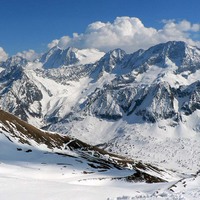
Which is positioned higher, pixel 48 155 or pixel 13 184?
pixel 48 155

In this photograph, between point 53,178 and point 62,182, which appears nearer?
point 62,182

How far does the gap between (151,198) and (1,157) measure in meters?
112

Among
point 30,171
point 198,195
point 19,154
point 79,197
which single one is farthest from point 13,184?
point 19,154

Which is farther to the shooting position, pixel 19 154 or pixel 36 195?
pixel 19 154

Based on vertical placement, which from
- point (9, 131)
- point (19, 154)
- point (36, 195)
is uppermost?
point (9, 131)

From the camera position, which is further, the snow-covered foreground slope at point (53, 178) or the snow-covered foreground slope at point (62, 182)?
the snow-covered foreground slope at point (53, 178)

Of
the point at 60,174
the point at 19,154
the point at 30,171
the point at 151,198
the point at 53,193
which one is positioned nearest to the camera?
the point at 151,198

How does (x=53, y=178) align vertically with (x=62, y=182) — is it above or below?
above

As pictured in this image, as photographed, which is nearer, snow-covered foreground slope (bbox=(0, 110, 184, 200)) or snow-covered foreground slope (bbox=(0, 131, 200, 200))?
snow-covered foreground slope (bbox=(0, 131, 200, 200))

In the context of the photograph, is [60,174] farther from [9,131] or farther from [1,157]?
[9,131]

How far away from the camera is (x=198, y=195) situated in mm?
44844

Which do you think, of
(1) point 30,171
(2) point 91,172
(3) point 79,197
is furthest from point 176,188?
(2) point 91,172

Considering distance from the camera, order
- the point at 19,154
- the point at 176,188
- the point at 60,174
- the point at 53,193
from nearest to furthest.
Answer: the point at 53,193 → the point at 176,188 → the point at 60,174 → the point at 19,154

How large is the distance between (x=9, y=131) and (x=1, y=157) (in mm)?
54785
